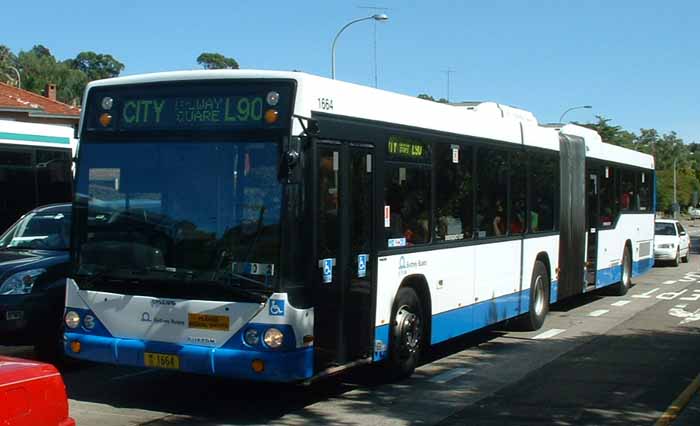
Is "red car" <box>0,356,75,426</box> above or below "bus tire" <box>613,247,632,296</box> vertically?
above

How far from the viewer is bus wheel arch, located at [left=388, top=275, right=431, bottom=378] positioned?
9.28m

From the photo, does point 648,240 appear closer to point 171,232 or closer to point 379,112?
point 379,112

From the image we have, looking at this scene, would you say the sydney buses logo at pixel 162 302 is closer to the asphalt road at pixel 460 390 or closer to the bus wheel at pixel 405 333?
the asphalt road at pixel 460 390

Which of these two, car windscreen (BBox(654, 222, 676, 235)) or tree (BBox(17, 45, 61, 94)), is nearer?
car windscreen (BBox(654, 222, 676, 235))

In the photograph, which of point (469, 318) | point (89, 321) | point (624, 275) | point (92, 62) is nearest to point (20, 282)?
point (89, 321)

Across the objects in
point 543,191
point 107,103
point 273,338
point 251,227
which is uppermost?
point 107,103

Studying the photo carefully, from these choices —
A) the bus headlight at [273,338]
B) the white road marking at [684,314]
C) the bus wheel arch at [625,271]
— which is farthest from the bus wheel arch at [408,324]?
the bus wheel arch at [625,271]

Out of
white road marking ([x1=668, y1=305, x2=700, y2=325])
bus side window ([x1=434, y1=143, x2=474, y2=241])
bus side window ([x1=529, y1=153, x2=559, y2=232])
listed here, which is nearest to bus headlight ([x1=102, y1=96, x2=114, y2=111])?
bus side window ([x1=434, y1=143, x2=474, y2=241])

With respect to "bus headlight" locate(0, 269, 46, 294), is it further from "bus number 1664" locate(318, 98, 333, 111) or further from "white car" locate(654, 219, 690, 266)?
"white car" locate(654, 219, 690, 266)

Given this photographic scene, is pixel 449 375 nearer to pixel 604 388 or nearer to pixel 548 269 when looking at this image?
pixel 604 388

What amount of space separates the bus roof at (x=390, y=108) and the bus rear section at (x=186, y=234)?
0.32 ft

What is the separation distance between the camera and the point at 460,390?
371 inches

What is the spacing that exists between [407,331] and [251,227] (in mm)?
2723

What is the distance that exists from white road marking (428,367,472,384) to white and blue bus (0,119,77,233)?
8.87 m
